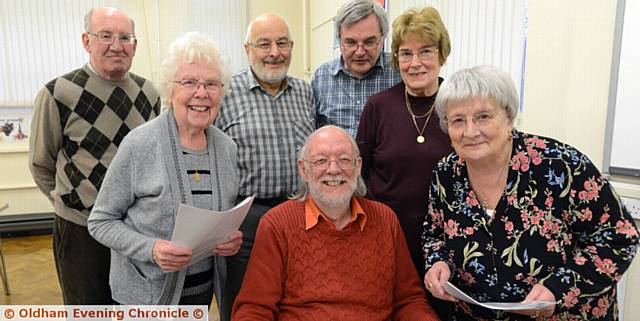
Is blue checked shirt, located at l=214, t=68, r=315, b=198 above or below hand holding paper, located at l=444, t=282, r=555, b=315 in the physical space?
above

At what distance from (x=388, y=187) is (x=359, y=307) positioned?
501 mm

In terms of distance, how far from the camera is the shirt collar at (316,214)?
1.59m

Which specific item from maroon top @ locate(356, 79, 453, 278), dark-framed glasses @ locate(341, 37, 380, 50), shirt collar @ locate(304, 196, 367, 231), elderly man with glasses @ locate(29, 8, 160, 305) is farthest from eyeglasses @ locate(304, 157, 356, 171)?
elderly man with glasses @ locate(29, 8, 160, 305)

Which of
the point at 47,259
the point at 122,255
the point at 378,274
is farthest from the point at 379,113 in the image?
the point at 47,259

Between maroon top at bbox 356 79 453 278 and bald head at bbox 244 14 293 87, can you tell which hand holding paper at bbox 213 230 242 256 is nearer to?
maroon top at bbox 356 79 453 278

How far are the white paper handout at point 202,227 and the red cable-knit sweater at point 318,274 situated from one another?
7.1 inches

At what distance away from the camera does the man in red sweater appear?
1.53 meters

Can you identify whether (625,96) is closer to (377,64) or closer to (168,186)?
(377,64)

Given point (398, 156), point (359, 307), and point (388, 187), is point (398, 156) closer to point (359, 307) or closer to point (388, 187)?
point (388, 187)

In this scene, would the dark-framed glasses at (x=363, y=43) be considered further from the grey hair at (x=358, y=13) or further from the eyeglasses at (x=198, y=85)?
the eyeglasses at (x=198, y=85)

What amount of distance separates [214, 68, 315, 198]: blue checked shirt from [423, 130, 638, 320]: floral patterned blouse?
82 centimetres

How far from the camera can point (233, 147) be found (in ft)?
5.56

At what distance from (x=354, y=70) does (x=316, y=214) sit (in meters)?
0.83

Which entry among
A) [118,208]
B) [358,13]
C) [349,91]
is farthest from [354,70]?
[118,208]
